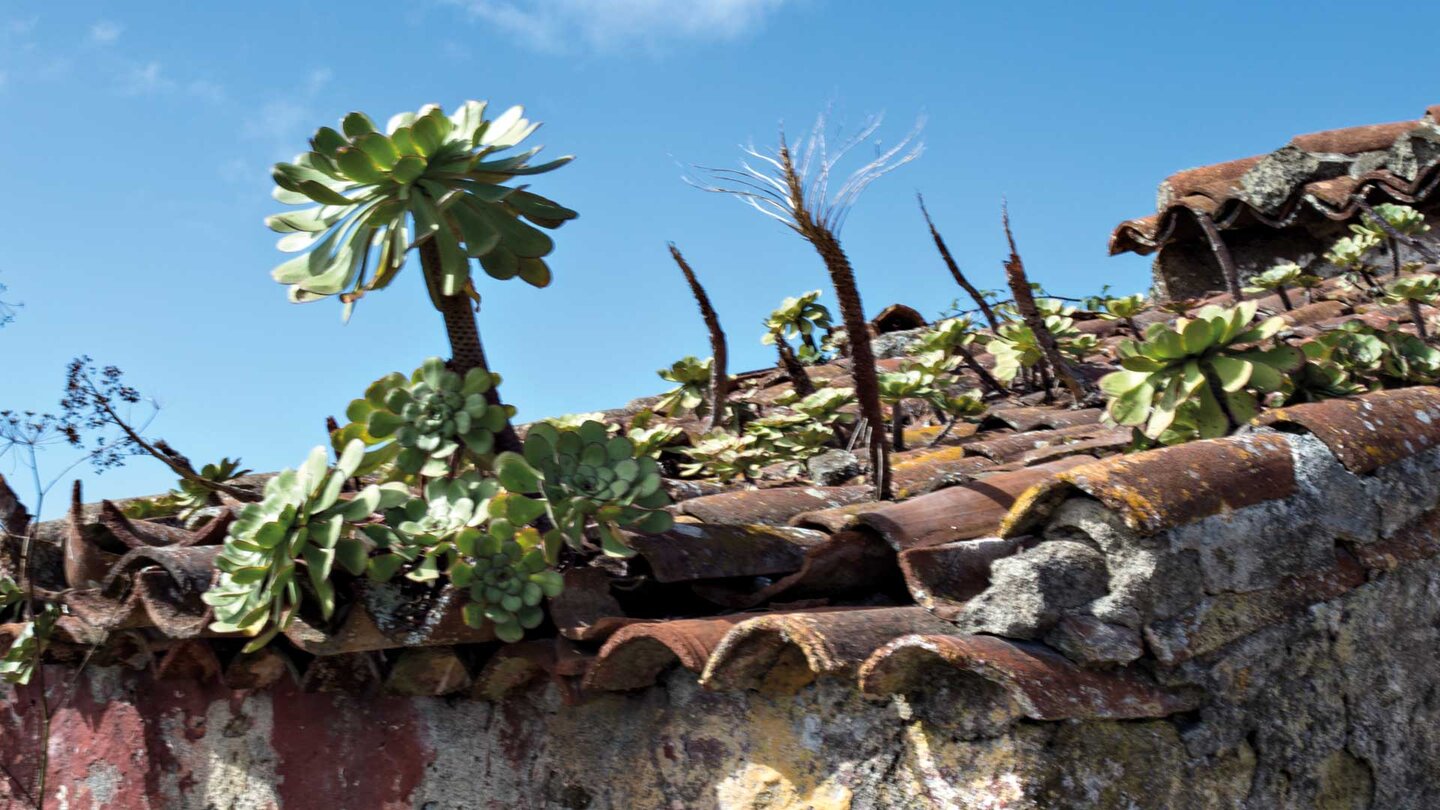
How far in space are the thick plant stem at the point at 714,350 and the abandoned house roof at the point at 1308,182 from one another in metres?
3.14

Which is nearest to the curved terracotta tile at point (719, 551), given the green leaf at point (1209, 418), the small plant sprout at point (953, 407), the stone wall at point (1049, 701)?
the stone wall at point (1049, 701)

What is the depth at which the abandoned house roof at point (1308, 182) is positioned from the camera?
7.07 metres

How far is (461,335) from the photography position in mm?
3088

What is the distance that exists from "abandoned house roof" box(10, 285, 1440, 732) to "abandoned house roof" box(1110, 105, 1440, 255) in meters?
3.94

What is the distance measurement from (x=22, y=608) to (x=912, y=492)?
2312mm

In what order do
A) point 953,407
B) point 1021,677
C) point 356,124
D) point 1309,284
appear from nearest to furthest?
1. point 1021,677
2. point 356,124
3. point 953,407
4. point 1309,284

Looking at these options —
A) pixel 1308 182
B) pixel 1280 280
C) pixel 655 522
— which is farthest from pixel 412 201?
pixel 1308 182

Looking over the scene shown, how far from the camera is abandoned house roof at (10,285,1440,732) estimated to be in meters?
2.43

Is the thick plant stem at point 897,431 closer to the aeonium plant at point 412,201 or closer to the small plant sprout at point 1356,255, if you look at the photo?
the aeonium plant at point 412,201

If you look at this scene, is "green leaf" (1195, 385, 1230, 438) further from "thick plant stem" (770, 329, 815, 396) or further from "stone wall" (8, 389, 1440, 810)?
"thick plant stem" (770, 329, 815, 396)

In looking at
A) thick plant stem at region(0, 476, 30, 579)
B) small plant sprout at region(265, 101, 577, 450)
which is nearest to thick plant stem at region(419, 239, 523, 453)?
small plant sprout at region(265, 101, 577, 450)

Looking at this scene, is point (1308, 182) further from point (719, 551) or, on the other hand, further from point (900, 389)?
point (719, 551)

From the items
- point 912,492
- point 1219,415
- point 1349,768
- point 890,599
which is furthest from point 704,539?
point 1349,768

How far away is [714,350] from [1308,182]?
3.97 meters
